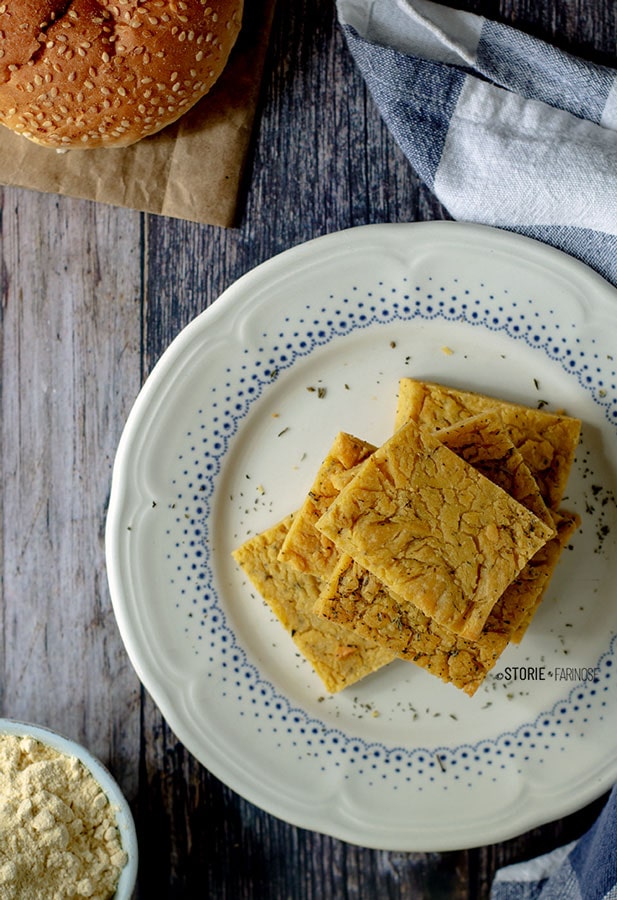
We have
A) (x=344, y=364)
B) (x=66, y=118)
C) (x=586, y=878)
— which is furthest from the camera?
(x=344, y=364)

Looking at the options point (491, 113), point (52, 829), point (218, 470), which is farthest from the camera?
point (218, 470)

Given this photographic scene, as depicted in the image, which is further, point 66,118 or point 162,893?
point 162,893

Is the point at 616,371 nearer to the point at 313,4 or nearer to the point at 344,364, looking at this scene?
the point at 344,364

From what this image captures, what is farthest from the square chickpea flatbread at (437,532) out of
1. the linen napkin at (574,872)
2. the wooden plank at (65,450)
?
the wooden plank at (65,450)

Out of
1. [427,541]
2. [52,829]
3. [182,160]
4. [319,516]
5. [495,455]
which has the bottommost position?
[52,829]

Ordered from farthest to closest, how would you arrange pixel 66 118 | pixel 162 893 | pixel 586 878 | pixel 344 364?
pixel 162 893 < pixel 344 364 < pixel 586 878 < pixel 66 118

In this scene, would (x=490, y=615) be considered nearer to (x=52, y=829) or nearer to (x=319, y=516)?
(x=319, y=516)

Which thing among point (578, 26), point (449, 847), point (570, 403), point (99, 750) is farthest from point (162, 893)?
point (578, 26)

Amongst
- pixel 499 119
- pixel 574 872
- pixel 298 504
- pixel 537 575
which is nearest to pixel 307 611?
pixel 298 504

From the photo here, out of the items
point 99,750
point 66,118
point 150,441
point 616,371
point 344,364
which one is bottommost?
point 99,750
